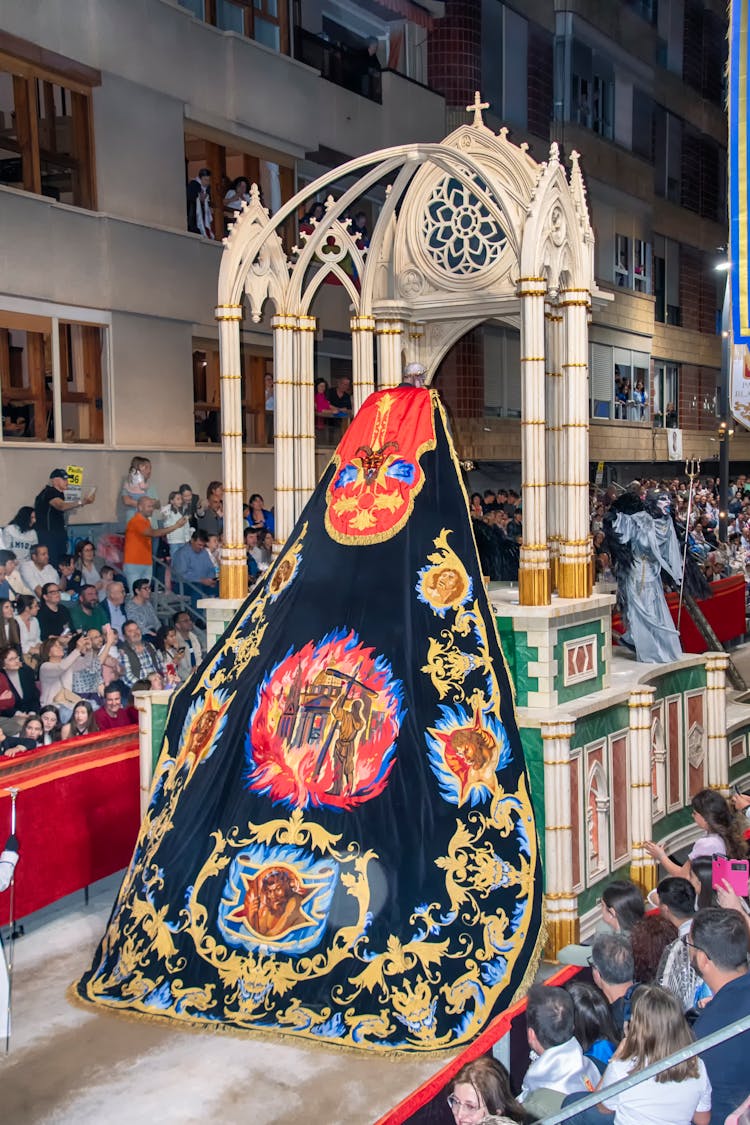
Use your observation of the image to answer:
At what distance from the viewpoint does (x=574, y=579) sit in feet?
32.8

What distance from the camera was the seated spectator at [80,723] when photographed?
10305mm

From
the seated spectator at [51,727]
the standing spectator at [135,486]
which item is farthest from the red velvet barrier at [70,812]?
the standing spectator at [135,486]

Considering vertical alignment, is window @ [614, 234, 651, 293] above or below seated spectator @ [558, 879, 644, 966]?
above

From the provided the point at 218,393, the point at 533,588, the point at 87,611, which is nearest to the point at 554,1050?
the point at 533,588

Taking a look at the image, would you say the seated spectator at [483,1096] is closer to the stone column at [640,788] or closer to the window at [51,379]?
the stone column at [640,788]

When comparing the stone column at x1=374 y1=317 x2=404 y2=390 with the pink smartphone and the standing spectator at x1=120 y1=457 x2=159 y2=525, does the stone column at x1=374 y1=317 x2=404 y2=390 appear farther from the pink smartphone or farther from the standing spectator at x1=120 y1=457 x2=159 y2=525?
the pink smartphone

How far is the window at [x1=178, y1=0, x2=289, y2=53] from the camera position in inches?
674

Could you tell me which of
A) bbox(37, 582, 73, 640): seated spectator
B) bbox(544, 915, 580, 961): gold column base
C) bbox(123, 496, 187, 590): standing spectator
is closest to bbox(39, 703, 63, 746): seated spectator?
bbox(37, 582, 73, 640): seated spectator

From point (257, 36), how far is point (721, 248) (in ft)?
65.5

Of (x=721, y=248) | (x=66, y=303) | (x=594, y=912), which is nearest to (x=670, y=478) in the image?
(x=721, y=248)

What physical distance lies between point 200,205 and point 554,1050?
45.1 feet

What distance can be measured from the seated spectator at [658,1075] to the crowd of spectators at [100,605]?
236 inches

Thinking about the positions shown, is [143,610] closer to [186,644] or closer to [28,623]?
[186,644]

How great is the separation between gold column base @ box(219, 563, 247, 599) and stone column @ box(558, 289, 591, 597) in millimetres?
2541
